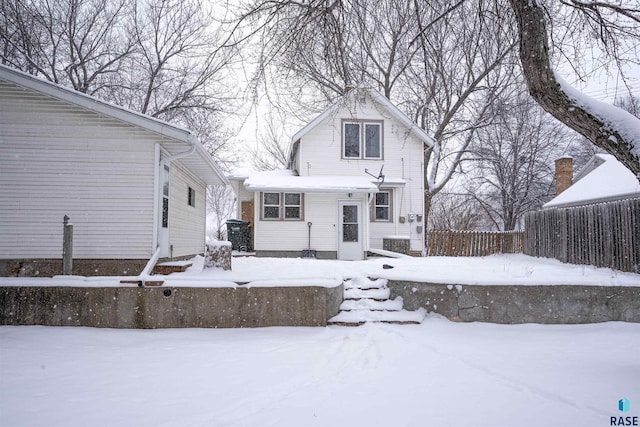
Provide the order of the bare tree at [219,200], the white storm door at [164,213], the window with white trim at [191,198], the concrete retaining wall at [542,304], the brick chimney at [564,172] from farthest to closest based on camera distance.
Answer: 1. the bare tree at [219,200]
2. the brick chimney at [564,172]
3. the window with white trim at [191,198]
4. the white storm door at [164,213]
5. the concrete retaining wall at [542,304]

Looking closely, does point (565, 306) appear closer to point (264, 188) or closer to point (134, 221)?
point (134, 221)

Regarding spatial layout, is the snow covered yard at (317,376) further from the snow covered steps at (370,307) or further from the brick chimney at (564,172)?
the brick chimney at (564,172)

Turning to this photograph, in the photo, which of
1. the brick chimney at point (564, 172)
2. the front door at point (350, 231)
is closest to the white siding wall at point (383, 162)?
the front door at point (350, 231)

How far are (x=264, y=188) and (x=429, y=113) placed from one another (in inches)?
470

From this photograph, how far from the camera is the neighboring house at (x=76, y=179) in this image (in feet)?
25.3

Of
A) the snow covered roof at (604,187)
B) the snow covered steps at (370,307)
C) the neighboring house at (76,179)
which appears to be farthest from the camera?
the snow covered roof at (604,187)

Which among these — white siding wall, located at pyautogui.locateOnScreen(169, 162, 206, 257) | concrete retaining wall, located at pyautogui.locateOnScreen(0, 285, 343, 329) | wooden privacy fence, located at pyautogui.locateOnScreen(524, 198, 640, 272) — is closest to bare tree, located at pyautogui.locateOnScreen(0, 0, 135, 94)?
white siding wall, located at pyautogui.locateOnScreen(169, 162, 206, 257)

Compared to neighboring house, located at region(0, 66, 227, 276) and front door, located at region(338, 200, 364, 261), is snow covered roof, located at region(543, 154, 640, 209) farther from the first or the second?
neighboring house, located at region(0, 66, 227, 276)

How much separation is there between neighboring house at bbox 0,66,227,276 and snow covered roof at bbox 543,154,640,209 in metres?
11.8

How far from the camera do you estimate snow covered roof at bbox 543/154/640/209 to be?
11.2 metres

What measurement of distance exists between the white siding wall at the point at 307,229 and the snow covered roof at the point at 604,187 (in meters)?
7.34

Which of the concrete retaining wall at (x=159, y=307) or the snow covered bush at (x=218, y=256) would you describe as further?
the snow covered bush at (x=218, y=256)

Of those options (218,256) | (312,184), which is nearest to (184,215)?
(218,256)

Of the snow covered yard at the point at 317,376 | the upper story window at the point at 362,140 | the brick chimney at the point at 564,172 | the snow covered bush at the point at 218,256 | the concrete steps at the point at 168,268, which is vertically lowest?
the snow covered yard at the point at 317,376
